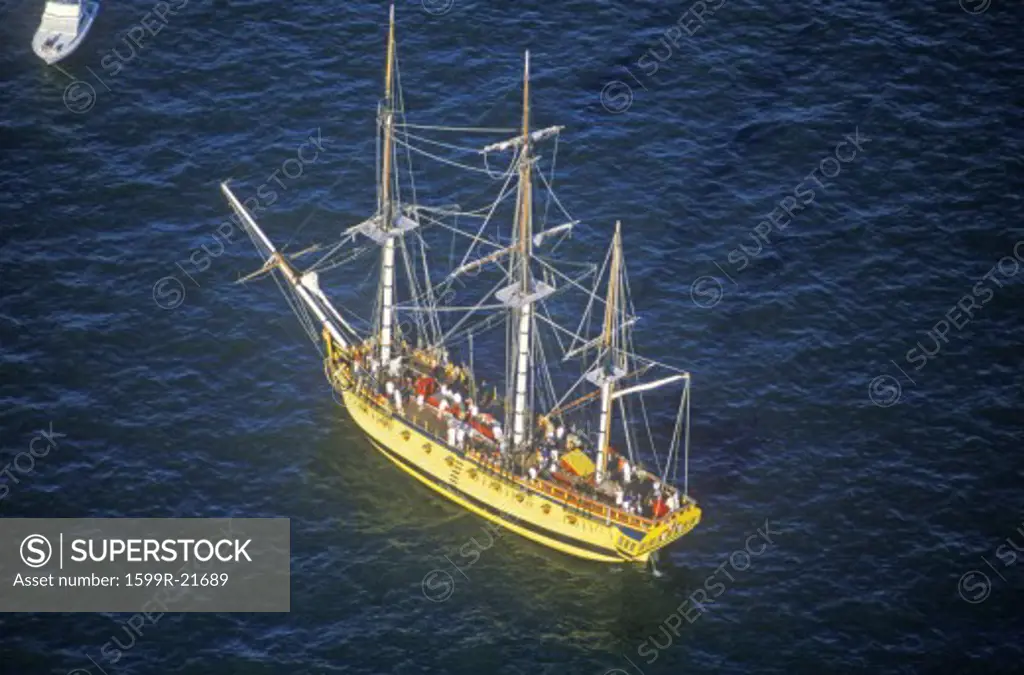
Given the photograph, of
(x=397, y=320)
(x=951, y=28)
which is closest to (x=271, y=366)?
(x=397, y=320)

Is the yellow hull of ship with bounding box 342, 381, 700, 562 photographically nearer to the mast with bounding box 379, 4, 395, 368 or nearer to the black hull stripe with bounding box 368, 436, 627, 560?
the black hull stripe with bounding box 368, 436, 627, 560

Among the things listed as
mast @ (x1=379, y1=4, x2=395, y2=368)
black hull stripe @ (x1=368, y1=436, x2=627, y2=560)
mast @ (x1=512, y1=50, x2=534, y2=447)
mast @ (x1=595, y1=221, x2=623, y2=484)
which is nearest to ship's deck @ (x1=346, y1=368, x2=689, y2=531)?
mast @ (x1=595, y1=221, x2=623, y2=484)

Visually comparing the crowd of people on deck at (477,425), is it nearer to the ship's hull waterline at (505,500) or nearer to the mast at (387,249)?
the ship's hull waterline at (505,500)

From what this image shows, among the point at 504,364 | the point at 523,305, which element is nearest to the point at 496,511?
the point at 523,305

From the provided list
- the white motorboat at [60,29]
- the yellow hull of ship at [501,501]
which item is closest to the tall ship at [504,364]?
the yellow hull of ship at [501,501]

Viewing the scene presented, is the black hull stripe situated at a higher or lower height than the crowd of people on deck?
lower

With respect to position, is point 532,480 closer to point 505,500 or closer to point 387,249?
point 505,500

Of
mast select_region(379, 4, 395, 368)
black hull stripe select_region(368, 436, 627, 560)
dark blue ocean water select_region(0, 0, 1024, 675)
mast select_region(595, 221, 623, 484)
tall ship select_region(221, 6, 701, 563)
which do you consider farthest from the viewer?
mast select_region(379, 4, 395, 368)

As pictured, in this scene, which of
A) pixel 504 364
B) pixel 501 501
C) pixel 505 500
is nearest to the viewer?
pixel 505 500

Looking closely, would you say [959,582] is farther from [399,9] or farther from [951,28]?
[399,9]
